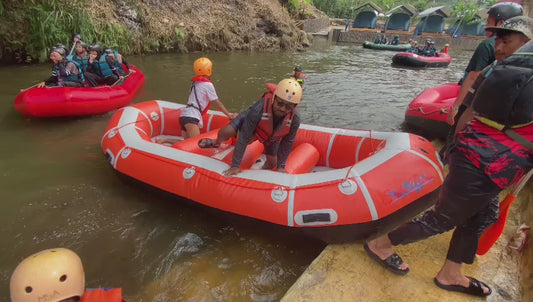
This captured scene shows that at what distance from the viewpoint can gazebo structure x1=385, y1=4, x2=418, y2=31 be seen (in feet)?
88.6

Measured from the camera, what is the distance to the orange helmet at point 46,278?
1412 mm

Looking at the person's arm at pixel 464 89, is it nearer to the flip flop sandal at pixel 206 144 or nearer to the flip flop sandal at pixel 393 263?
the flip flop sandal at pixel 393 263

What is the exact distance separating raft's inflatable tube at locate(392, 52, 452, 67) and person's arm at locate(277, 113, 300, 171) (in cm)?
1203

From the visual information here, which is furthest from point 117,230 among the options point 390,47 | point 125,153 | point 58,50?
point 390,47

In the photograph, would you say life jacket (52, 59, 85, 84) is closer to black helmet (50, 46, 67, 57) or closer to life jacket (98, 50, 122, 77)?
black helmet (50, 46, 67, 57)

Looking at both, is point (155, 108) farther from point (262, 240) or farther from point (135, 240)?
point (262, 240)

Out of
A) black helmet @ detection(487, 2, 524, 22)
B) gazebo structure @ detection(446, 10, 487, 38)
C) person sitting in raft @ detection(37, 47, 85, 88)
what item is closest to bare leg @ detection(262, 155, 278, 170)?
black helmet @ detection(487, 2, 524, 22)

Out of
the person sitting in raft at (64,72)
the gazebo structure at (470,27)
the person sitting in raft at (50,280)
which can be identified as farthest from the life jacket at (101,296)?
the gazebo structure at (470,27)

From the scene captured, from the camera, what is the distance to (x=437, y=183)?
8.85ft

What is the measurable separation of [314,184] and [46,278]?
1.99 meters

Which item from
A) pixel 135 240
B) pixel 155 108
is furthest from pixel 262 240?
pixel 155 108

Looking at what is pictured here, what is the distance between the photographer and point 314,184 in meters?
2.68

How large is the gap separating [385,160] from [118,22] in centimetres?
1145

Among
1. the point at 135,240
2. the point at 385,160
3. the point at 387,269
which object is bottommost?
the point at 135,240
